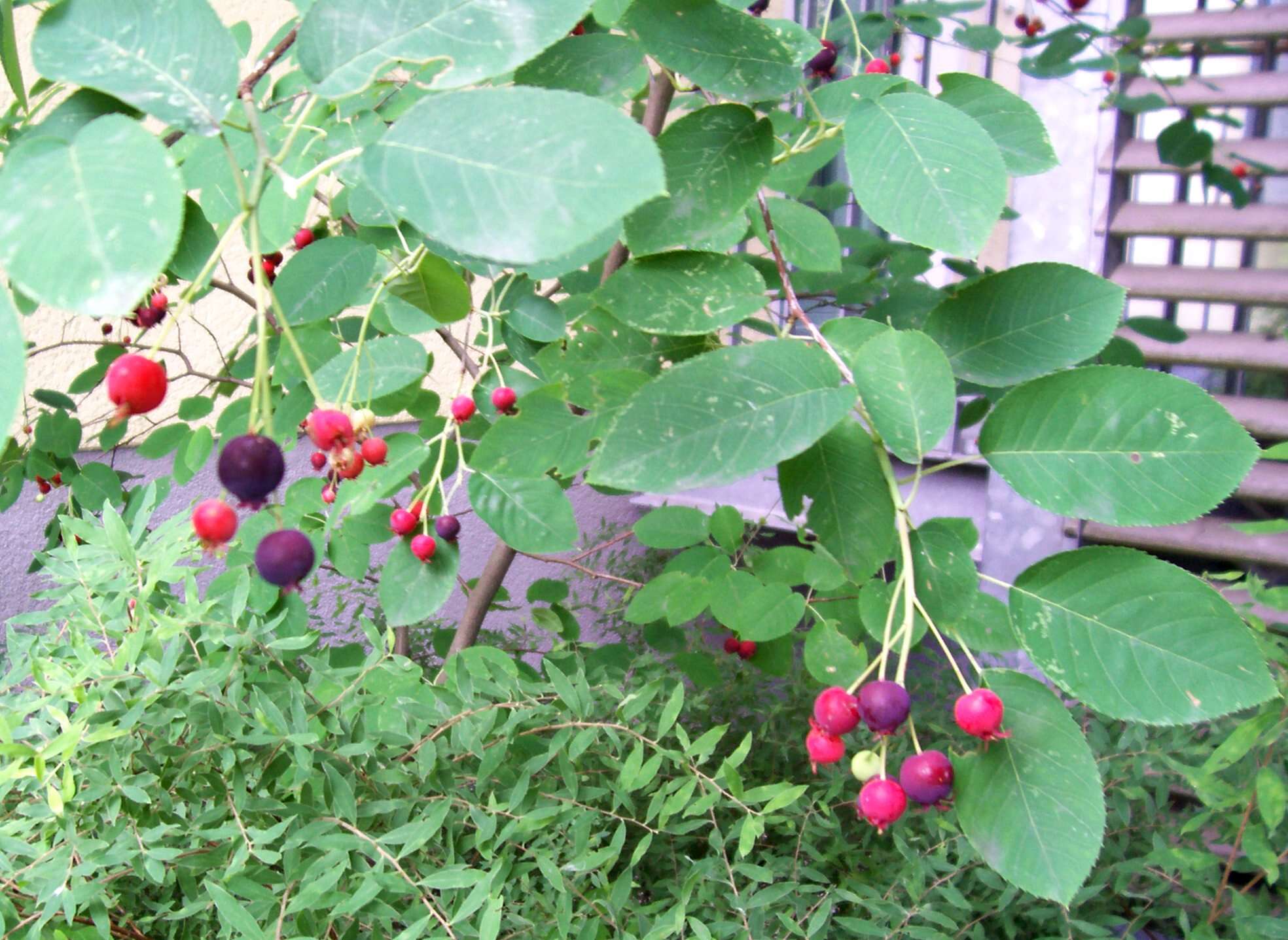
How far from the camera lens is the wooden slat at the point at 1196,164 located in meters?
1.97

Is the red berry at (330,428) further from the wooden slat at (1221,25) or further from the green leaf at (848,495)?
the wooden slat at (1221,25)

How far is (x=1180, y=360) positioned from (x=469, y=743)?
6.26 feet

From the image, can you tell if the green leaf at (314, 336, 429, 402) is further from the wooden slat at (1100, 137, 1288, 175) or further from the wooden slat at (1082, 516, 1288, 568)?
the wooden slat at (1100, 137, 1288, 175)

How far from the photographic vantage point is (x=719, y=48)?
1.65 ft

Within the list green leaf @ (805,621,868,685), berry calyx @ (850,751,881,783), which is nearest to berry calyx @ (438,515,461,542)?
green leaf @ (805,621,868,685)

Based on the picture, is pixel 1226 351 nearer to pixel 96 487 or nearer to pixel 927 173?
pixel 927 173

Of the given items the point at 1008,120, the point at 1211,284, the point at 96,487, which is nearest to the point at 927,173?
the point at 1008,120

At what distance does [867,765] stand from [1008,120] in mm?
443

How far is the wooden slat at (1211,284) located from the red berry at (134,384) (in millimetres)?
2026

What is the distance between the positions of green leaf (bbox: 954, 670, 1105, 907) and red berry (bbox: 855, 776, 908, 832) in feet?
0.09

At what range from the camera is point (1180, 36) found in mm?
1895

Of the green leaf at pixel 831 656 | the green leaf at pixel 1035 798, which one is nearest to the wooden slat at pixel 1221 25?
the green leaf at pixel 831 656

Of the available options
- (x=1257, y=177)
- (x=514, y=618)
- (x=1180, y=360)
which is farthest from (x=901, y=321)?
(x=514, y=618)

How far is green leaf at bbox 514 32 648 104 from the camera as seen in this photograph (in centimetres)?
50
